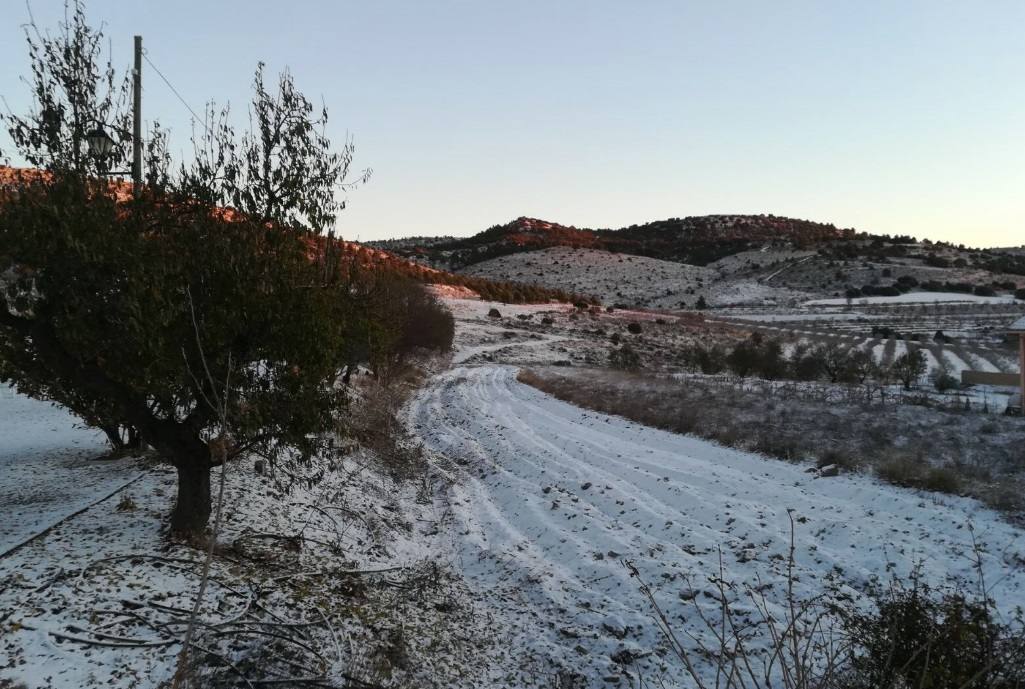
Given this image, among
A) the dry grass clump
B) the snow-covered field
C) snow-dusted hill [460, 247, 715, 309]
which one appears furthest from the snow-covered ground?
the snow-covered field

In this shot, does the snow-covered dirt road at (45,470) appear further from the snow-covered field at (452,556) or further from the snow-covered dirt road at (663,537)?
the snow-covered dirt road at (663,537)

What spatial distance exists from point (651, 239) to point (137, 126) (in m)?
135

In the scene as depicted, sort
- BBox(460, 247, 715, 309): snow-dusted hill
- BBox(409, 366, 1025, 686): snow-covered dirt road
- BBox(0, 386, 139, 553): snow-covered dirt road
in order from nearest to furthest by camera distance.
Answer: BBox(409, 366, 1025, 686): snow-covered dirt road → BBox(0, 386, 139, 553): snow-covered dirt road → BBox(460, 247, 715, 309): snow-dusted hill

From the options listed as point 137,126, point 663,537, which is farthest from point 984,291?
point 137,126

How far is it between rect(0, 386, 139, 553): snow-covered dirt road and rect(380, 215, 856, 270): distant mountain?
97639 mm

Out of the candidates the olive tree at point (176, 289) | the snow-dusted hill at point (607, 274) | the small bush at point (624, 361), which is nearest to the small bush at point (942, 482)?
the olive tree at point (176, 289)

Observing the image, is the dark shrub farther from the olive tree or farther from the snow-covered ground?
the olive tree

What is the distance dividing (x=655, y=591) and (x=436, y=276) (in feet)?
204

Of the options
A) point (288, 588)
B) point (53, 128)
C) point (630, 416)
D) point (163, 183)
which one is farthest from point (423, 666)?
point (630, 416)

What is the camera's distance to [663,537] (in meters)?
9.36

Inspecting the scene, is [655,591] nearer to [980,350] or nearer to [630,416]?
[630,416]

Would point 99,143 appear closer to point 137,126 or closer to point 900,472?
point 137,126

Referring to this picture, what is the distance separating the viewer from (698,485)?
11.3 meters

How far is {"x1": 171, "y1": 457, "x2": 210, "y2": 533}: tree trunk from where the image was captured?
718cm
